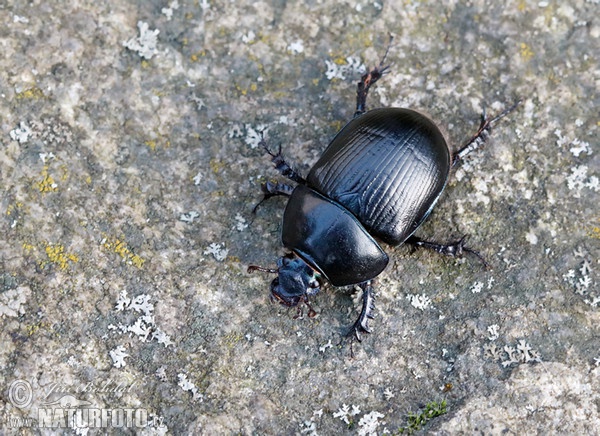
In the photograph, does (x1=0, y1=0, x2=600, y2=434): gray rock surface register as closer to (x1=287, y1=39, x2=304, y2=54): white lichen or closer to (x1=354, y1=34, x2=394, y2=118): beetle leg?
(x1=287, y1=39, x2=304, y2=54): white lichen

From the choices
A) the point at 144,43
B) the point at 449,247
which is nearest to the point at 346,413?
the point at 449,247

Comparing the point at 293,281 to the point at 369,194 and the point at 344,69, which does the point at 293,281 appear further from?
the point at 344,69

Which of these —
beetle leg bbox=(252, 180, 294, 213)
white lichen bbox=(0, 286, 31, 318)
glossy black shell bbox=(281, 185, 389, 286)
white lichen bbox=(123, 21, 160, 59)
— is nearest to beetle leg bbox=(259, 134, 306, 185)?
beetle leg bbox=(252, 180, 294, 213)

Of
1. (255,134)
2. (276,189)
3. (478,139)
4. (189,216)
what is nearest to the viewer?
(276,189)

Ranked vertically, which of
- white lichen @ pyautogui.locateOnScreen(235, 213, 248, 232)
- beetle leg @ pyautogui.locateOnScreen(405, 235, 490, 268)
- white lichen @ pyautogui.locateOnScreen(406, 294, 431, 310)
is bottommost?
white lichen @ pyautogui.locateOnScreen(235, 213, 248, 232)

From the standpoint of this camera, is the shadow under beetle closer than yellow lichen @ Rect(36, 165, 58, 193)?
Yes

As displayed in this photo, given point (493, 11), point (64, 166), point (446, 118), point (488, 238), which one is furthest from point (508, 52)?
point (64, 166)

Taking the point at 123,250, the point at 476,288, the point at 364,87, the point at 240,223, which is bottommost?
the point at 123,250
